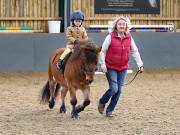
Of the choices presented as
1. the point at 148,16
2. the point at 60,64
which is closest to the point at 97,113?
the point at 60,64

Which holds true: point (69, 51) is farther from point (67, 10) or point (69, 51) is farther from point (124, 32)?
point (67, 10)

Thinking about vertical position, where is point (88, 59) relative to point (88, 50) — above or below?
below

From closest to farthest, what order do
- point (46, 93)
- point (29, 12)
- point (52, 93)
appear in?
point (52, 93) → point (46, 93) → point (29, 12)

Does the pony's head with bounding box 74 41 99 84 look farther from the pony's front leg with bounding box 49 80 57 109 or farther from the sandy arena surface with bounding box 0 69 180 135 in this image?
the pony's front leg with bounding box 49 80 57 109

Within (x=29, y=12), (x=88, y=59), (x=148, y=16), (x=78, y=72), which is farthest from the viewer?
(x=148, y=16)

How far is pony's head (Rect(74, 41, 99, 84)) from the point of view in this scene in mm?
8414

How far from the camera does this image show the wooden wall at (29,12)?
17328 mm

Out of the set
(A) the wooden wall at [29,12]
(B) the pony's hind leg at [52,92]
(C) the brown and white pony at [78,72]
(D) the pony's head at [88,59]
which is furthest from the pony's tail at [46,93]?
(A) the wooden wall at [29,12]

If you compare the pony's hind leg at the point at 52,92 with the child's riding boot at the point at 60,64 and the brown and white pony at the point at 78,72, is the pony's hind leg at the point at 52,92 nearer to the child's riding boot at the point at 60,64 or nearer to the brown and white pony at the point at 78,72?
the brown and white pony at the point at 78,72

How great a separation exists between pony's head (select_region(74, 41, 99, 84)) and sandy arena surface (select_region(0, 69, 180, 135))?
729 mm

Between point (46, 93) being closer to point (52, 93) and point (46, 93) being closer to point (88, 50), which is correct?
point (52, 93)

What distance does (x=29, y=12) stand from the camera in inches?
690

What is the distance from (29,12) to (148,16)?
12.7 feet

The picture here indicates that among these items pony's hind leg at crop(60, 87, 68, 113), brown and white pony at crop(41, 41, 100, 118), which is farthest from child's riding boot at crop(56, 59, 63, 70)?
pony's hind leg at crop(60, 87, 68, 113)
